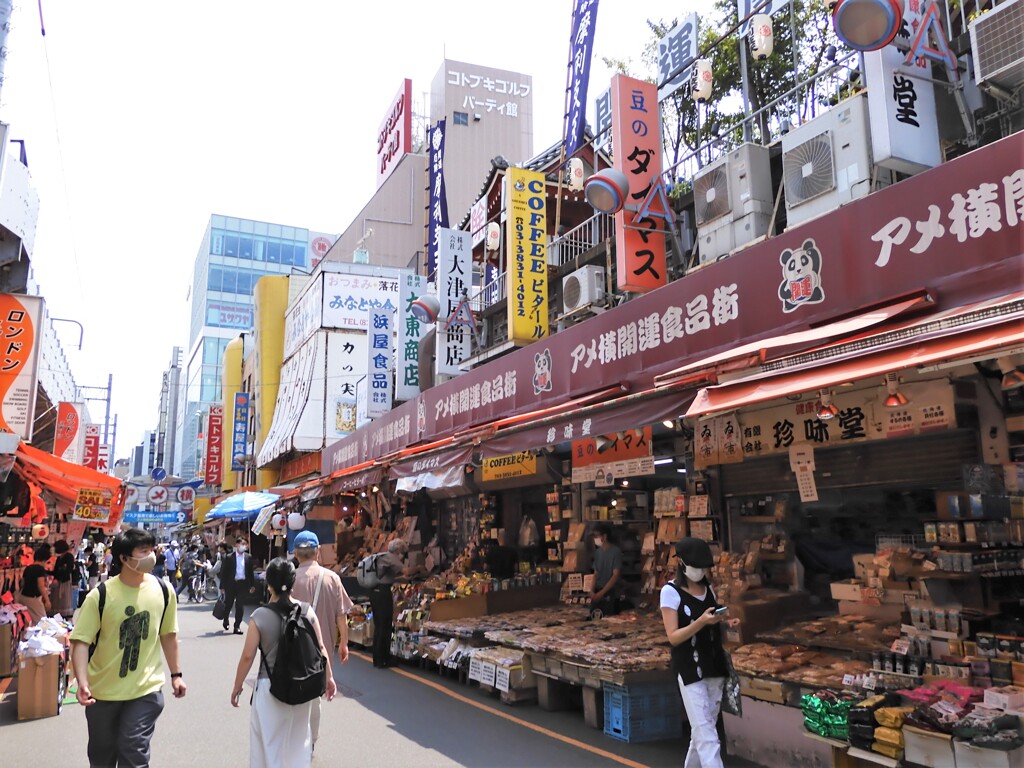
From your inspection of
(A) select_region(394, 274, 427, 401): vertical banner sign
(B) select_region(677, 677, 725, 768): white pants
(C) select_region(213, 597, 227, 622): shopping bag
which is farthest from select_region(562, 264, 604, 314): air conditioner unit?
(C) select_region(213, 597, 227, 622): shopping bag

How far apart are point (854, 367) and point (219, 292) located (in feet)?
274

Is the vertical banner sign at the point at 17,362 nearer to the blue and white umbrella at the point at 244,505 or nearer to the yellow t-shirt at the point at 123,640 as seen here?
the yellow t-shirt at the point at 123,640

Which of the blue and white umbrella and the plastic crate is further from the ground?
the blue and white umbrella

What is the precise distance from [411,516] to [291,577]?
1361cm

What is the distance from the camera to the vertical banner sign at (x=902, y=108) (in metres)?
8.48

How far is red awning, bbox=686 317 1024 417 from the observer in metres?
4.46

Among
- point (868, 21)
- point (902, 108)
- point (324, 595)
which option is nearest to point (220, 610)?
point (324, 595)

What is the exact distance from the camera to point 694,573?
5.48 meters

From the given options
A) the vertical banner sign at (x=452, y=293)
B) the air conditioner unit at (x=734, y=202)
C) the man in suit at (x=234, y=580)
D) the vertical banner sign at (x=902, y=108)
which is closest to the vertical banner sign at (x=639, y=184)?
the air conditioner unit at (x=734, y=202)

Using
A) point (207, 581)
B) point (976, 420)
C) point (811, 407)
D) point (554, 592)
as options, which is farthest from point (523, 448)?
point (207, 581)

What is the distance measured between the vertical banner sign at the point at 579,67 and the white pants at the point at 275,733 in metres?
11.3

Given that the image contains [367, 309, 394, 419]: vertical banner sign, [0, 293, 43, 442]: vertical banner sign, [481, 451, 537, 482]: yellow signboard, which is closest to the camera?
[0, 293, 43, 442]: vertical banner sign

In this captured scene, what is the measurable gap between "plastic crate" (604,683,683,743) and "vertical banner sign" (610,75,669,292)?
6099 millimetres

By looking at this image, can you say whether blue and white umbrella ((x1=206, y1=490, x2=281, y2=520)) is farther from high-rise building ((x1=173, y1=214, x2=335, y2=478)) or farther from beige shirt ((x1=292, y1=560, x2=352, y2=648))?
high-rise building ((x1=173, y1=214, x2=335, y2=478))
